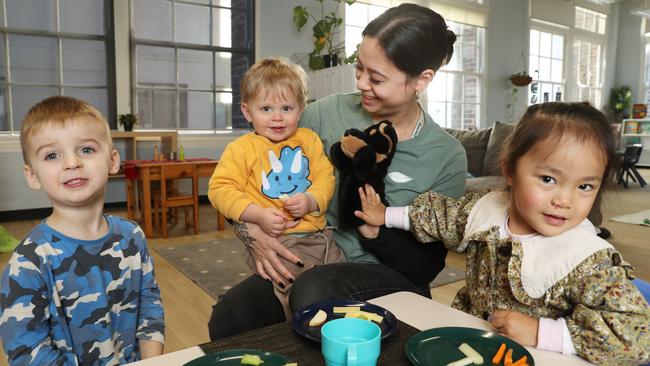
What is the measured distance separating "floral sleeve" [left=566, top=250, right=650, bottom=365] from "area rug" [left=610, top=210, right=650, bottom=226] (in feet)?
14.9

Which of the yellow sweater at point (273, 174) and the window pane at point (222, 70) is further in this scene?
the window pane at point (222, 70)

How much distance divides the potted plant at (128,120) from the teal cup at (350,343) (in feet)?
15.2

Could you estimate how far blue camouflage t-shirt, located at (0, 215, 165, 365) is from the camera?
0.90 metres

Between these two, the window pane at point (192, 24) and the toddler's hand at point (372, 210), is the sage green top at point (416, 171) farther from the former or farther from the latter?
the window pane at point (192, 24)

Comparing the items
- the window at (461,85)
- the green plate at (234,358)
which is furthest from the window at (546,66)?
the green plate at (234,358)

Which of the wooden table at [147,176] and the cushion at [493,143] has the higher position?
the cushion at [493,143]

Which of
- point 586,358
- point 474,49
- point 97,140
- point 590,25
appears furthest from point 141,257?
point 590,25

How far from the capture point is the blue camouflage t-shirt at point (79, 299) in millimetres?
898

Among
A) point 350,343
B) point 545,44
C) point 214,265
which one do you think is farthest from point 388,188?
point 545,44

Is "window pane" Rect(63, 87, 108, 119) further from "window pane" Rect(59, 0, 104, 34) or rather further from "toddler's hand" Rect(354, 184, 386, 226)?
"toddler's hand" Rect(354, 184, 386, 226)

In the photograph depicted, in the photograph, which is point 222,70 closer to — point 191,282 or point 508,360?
point 191,282

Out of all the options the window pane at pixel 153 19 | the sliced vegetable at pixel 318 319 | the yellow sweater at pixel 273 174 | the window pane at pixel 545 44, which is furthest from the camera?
the window pane at pixel 545 44

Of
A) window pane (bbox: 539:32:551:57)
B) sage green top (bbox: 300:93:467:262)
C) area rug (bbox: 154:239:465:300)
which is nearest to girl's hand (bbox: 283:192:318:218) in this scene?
sage green top (bbox: 300:93:467:262)

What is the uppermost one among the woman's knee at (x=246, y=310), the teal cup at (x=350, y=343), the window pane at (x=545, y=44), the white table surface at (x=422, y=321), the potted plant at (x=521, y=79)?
the window pane at (x=545, y=44)
